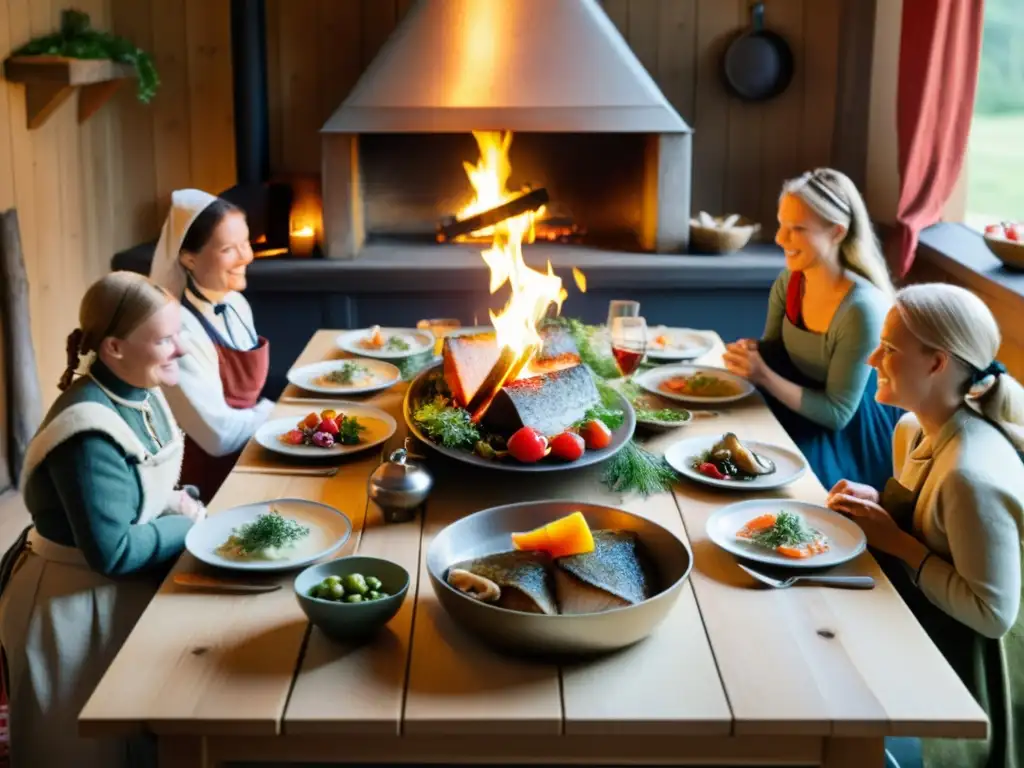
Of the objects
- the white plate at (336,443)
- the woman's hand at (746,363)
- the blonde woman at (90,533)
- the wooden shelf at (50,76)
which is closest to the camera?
the blonde woman at (90,533)

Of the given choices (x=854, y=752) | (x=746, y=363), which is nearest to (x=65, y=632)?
(x=854, y=752)

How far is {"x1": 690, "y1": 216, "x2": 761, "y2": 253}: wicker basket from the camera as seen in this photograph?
4543 mm

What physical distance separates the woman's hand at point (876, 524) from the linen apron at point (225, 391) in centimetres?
155

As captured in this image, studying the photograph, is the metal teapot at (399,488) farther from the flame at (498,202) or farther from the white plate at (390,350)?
the flame at (498,202)

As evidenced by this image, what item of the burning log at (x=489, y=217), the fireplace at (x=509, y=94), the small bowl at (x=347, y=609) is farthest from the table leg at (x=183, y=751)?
the burning log at (x=489, y=217)

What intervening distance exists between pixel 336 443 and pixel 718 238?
2470 mm

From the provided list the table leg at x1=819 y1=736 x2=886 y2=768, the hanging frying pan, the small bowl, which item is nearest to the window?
the hanging frying pan

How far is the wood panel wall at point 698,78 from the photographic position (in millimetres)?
4906

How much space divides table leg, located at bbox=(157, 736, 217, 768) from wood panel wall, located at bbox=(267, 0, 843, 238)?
12.4 ft

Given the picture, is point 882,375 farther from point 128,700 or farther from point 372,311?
point 372,311

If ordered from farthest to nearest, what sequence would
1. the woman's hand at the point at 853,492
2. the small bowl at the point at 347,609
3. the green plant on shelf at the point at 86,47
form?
the green plant on shelf at the point at 86,47 → the woman's hand at the point at 853,492 → the small bowl at the point at 347,609

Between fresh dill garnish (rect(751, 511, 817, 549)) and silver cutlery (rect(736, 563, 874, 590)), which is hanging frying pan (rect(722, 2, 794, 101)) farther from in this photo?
silver cutlery (rect(736, 563, 874, 590))

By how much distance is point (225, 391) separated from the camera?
3047 mm

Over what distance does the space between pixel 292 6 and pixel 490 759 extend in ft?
13.0
